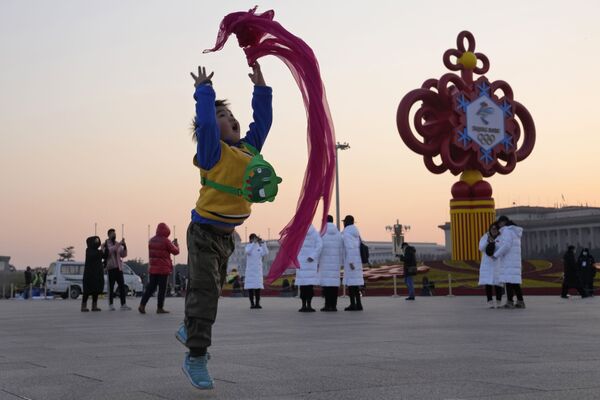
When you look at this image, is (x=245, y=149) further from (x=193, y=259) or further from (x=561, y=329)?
(x=561, y=329)

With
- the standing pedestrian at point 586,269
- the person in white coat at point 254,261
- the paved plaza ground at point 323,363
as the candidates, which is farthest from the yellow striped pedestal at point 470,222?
the paved plaza ground at point 323,363

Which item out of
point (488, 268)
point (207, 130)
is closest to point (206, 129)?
point (207, 130)

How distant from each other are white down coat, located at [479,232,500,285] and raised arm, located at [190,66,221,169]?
12.0 m

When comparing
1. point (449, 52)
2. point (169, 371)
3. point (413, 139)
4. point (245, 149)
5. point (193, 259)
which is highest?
point (449, 52)

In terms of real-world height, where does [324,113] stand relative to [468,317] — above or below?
above

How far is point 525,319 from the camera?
11758 millimetres

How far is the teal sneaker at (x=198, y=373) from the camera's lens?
4480 mm

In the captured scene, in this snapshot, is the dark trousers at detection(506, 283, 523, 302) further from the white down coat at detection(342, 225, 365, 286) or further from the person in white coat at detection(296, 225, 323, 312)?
the person in white coat at detection(296, 225, 323, 312)

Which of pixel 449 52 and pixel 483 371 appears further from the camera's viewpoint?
pixel 449 52

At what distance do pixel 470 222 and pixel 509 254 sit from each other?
1016 inches

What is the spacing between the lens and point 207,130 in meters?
4.77

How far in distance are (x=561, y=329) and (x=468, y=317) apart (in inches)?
117

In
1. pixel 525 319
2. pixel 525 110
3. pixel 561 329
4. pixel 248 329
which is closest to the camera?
A: pixel 561 329

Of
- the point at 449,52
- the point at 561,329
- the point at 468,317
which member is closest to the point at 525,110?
the point at 449,52
